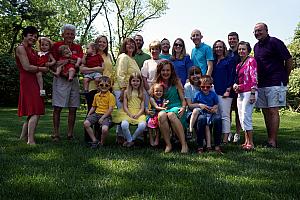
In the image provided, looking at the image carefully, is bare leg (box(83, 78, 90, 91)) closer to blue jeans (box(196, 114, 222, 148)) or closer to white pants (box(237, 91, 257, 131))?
blue jeans (box(196, 114, 222, 148))

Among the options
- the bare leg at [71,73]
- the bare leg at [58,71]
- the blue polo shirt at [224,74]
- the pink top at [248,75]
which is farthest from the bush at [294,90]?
the bare leg at [58,71]

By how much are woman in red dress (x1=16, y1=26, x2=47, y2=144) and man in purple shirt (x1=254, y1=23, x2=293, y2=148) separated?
12.4ft

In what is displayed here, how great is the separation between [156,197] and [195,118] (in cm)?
261

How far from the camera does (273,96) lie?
6.21 meters

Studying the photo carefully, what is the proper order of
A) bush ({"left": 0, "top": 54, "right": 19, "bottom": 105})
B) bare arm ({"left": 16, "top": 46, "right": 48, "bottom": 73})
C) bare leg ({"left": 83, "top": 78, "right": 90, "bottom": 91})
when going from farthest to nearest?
bush ({"left": 0, "top": 54, "right": 19, "bottom": 105}) → bare leg ({"left": 83, "top": 78, "right": 90, "bottom": 91}) → bare arm ({"left": 16, "top": 46, "right": 48, "bottom": 73})

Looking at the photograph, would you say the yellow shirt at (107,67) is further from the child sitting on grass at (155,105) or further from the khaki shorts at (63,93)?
the child sitting on grass at (155,105)

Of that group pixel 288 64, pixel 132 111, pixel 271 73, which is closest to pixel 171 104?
pixel 132 111

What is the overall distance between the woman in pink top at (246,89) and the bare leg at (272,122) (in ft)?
1.73

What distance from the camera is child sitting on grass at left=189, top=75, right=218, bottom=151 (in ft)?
18.7

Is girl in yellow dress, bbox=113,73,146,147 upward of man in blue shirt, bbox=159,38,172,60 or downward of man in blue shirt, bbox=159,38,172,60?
downward

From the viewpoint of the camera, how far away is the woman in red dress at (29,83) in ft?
19.3

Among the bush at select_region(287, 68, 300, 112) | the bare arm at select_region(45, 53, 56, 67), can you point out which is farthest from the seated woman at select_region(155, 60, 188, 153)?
the bush at select_region(287, 68, 300, 112)

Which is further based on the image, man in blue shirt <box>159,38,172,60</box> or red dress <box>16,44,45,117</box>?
man in blue shirt <box>159,38,172,60</box>

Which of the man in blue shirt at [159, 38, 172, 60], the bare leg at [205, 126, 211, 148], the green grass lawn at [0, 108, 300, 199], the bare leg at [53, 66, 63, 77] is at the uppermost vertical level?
the man in blue shirt at [159, 38, 172, 60]
